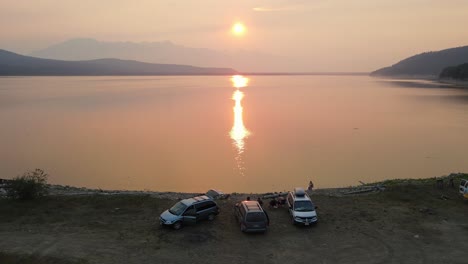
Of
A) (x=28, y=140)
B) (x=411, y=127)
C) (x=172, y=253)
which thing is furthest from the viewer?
(x=411, y=127)

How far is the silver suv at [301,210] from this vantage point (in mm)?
21391

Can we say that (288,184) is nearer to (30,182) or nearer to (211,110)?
(30,182)

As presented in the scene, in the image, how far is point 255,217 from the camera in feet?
67.5

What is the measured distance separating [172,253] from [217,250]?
2.06m

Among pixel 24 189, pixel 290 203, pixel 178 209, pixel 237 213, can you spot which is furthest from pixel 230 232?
pixel 24 189

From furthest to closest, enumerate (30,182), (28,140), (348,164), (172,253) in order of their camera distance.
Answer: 1. (28,140)
2. (348,164)
3. (30,182)
4. (172,253)

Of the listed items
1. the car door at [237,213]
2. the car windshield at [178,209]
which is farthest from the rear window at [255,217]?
the car windshield at [178,209]

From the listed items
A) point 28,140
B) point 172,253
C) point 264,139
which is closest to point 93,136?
point 28,140

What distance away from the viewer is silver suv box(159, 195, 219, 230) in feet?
68.7

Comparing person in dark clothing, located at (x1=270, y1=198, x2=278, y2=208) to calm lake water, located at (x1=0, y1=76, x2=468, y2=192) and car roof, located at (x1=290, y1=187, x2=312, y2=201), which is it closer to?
car roof, located at (x1=290, y1=187, x2=312, y2=201)

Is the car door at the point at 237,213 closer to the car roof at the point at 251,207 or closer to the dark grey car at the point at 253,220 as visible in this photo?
the dark grey car at the point at 253,220

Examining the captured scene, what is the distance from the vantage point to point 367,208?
24.0 m

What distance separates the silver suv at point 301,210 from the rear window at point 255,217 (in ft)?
6.45

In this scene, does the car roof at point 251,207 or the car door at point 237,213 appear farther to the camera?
the car door at point 237,213
